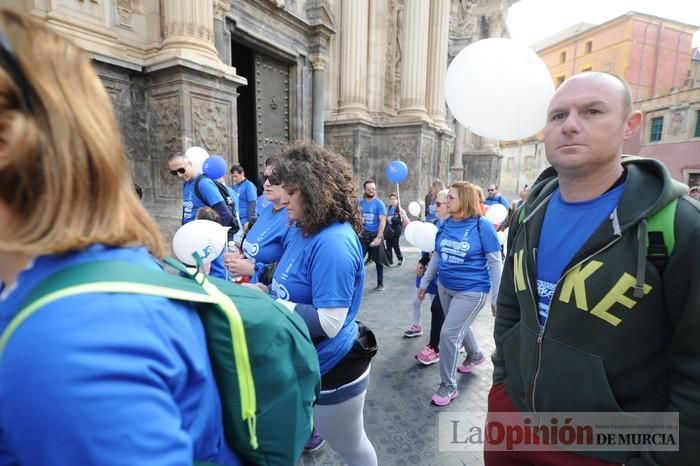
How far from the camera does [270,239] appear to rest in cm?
262

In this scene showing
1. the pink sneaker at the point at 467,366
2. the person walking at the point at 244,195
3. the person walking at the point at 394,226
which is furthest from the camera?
the person walking at the point at 394,226

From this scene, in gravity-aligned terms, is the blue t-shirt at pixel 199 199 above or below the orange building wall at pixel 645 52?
below

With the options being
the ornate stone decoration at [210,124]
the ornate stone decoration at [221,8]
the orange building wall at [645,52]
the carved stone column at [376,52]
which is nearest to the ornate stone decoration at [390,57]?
the carved stone column at [376,52]

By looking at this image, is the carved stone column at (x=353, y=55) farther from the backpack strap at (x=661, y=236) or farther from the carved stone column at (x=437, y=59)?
the backpack strap at (x=661, y=236)

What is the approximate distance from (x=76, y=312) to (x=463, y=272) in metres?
3.08

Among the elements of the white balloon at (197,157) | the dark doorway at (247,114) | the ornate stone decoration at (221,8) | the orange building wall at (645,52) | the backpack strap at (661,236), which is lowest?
the backpack strap at (661,236)

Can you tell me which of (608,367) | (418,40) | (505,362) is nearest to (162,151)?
(505,362)

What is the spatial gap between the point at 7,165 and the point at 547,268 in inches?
68.1

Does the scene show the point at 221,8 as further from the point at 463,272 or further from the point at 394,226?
the point at 463,272

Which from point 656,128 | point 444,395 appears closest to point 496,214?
point 444,395

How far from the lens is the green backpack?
0.61 m

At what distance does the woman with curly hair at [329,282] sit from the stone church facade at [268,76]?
462 cm

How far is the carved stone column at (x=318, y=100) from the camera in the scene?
10.4m

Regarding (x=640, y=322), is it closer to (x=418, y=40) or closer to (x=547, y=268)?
(x=547, y=268)
